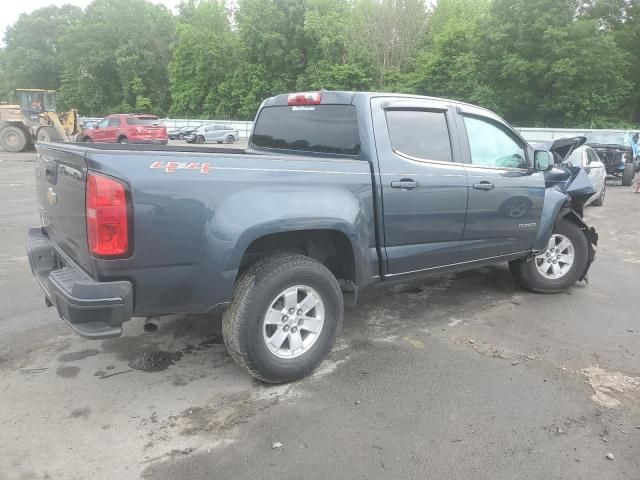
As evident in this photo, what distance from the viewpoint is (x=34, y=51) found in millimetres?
74562

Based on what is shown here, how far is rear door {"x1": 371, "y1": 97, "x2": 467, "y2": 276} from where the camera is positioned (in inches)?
162

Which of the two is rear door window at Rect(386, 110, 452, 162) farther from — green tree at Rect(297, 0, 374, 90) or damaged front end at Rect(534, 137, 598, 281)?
green tree at Rect(297, 0, 374, 90)

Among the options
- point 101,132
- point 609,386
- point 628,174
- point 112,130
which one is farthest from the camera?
point 101,132

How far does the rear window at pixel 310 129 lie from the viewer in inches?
165

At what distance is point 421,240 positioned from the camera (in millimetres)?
4375

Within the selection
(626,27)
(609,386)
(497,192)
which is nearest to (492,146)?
(497,192)

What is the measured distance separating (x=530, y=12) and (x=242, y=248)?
44.1 m

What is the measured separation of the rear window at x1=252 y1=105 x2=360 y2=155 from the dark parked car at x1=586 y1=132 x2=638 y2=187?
1658 cm

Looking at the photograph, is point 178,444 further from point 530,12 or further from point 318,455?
point 530,12

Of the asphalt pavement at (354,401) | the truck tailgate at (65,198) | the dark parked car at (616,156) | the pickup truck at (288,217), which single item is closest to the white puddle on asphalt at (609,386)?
the asphalt pavement at (354,401)

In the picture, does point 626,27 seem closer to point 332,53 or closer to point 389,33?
point 389,33

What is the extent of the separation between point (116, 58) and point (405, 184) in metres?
70.5

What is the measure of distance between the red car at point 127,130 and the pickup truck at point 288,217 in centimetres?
2425

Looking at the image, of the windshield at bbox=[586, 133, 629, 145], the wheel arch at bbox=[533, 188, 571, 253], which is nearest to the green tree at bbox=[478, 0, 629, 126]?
the windshield at bbox=[586, 133, 629, 145]
